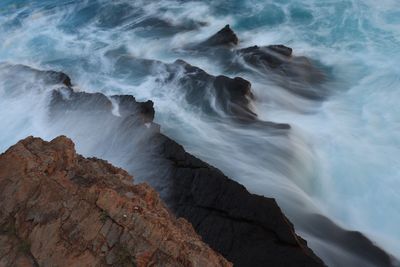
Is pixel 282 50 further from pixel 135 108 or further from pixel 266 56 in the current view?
pixel 135 108

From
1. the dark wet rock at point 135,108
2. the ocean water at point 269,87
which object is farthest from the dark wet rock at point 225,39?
the dark wet rock at point 135,108

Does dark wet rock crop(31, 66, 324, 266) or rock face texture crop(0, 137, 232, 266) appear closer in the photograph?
rock face texture crop(0, 137, 232, 266)

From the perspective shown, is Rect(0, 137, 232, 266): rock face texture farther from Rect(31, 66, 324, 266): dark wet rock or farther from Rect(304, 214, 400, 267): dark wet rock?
Rect(304, 214, 400, 267): dark wet rock

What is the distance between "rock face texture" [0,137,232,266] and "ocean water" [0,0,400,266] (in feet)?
13.4

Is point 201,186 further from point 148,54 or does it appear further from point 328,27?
point 328,27

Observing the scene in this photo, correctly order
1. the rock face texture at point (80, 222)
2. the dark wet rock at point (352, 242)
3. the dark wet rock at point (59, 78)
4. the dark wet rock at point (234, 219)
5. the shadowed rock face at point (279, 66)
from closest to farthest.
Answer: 1. the rock face texture at point (80, 222)
2. the dark wet rock at point (234, 219)
3. the dark wet rock at point (352, 242)
4. the shadowed rock face at point (279, 66)
5. the dark wet rock at point (59, 78)

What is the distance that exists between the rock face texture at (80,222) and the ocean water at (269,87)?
410 cm

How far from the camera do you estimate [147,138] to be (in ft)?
37.0

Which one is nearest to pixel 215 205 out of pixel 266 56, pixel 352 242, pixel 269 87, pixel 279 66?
pixel 352 242

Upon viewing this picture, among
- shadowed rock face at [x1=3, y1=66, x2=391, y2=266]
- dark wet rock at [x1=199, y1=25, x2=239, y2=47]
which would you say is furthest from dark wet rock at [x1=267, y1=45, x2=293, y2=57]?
shadowed rock face at [x1=3, y1=66, x2=391, y2=266]

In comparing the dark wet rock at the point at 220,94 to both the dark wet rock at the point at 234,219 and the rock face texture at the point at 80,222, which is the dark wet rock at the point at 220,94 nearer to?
the dark wet rock at the point at 234,219

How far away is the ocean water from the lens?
11492 millimetres

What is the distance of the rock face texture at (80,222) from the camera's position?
5.75 m

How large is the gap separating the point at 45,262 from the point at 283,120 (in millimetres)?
9493
